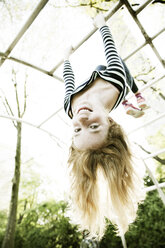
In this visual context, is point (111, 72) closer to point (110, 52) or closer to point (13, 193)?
point (110, 52)

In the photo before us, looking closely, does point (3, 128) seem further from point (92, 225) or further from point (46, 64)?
point (92, 225)

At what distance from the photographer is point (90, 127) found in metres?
1.50

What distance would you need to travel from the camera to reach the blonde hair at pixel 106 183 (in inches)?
64.4

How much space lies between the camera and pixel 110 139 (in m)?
1.62

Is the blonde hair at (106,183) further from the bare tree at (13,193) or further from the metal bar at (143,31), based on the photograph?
the bare tree at (13,193)

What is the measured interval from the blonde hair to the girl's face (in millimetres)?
94

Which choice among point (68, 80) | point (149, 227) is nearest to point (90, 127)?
point (68, 80)

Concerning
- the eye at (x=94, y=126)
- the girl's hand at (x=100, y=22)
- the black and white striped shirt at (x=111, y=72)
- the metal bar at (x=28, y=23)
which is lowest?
the eye at (x=94, y=126)

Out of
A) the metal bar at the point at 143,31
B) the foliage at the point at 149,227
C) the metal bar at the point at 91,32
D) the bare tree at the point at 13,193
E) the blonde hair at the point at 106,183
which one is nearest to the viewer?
the blonde hair at the point at 106,183

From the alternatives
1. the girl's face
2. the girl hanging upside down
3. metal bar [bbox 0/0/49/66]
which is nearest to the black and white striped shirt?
the girl hanging upside down

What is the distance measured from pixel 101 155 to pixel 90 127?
0.29m

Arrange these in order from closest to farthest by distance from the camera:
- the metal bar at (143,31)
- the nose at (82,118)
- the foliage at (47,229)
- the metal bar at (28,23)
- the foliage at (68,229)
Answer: the nose at (82,118) < the metal bar at (28,23) < the metal bar at (143,31) < the foliage at (68,229) < the foliage at (47,229)

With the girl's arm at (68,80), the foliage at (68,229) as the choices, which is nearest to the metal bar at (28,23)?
the girl's arm at (68,80)

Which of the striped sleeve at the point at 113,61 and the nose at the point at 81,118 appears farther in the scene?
the striped sleeve at the point at 113,61
